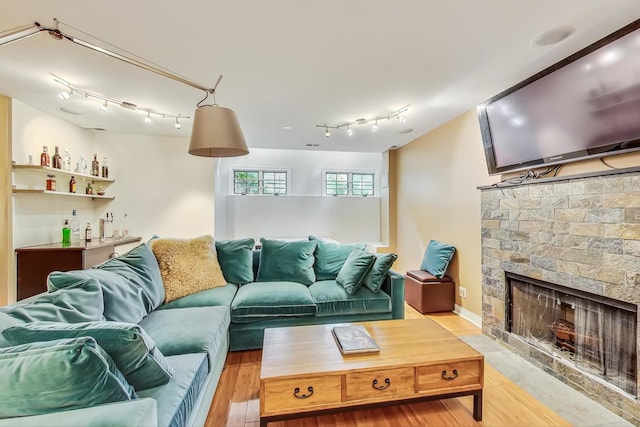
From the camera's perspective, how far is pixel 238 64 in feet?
7.25

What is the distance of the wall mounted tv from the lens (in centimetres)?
171

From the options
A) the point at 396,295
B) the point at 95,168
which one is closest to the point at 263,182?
the point at 95,168

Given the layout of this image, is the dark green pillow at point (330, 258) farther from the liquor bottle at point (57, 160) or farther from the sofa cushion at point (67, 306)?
the liquor bottle at point (57, 160)

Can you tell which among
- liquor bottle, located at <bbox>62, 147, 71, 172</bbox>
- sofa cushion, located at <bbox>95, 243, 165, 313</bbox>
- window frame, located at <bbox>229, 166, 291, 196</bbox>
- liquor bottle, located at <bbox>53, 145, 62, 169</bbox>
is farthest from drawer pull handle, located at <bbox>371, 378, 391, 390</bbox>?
window frame, located at <bbox>229, 166, 291, 196</bbox>

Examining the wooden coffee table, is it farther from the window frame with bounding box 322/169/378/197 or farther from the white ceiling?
the window frame with bounding box 322/169/378/197

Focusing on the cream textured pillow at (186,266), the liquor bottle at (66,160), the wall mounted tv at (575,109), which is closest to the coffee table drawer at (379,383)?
the cream textured pillow at (186,266)

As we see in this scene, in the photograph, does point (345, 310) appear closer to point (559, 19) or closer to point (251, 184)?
point (559, 19)

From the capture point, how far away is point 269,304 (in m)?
2.45

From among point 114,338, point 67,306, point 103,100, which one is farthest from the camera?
point 103,100

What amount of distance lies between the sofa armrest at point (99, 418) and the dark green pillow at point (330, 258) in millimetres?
2305

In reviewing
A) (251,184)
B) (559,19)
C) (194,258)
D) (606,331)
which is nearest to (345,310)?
(194,258)

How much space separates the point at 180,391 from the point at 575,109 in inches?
115

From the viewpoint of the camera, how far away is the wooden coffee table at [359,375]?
1.46 meters

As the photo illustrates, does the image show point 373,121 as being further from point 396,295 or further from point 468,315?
point 468,315
